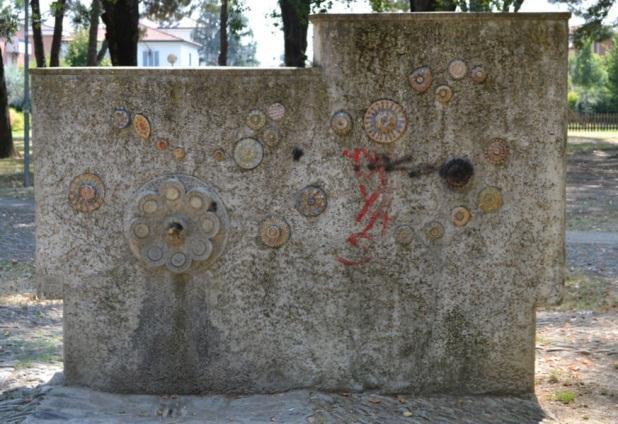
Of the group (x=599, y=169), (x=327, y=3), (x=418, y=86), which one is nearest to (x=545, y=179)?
(x=418, y=86)

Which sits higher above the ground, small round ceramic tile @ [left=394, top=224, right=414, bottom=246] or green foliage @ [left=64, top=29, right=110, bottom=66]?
green foliage @ [left=64, top=29, right=110, bottom=66]

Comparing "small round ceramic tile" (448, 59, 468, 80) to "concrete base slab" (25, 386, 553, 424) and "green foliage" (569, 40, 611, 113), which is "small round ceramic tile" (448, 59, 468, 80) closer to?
"concrete base slab" (25, 386, 553, 424)

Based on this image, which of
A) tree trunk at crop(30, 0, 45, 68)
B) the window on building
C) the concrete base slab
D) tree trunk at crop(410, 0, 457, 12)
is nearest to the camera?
the concrete base slab

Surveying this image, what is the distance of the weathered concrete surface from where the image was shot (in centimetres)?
595

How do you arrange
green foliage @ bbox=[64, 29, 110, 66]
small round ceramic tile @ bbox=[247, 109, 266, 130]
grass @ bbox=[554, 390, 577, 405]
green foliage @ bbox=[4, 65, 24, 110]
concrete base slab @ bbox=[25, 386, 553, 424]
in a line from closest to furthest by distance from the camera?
concrete base slab @ bbox=[25, 386, 553, 424]
small round ceramic tile @ bbox=[247, 109, 266, 130]
grass @ bbox=[554, 390, 577, 405]
green foliage @ bbox=[64, 29, 110, 66]
green foliage @ bbox=[4, 65, 24, 110]

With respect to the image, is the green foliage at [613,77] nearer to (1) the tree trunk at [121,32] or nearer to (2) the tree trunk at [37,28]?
(2) the tree trunk at [37,28]

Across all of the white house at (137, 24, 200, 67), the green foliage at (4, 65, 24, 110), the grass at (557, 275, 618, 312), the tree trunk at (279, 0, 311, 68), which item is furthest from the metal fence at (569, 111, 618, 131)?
the white house at (137, 24, 200, 67)

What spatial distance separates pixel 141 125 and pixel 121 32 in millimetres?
13189

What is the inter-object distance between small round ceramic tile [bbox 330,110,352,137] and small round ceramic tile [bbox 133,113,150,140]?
43.0 inches

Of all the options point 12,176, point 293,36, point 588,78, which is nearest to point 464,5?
point 293,36

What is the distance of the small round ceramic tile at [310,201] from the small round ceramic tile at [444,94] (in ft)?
2.93

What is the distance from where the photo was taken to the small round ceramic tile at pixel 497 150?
236 inches

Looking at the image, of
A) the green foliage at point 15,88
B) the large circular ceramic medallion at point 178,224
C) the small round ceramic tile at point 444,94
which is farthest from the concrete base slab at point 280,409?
the green foliage at point 15,88

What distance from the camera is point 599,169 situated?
26672 mm
